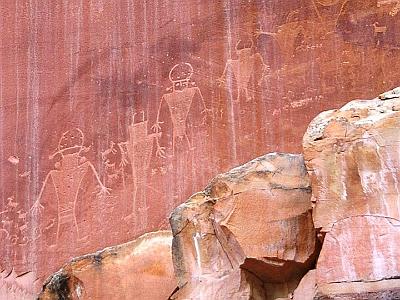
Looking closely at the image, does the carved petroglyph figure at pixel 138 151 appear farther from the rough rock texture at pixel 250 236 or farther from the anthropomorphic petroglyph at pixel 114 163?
the rough rock texture at pixel 250 236

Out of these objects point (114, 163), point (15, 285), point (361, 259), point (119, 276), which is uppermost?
point (361, 259)

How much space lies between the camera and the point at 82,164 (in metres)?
8.87

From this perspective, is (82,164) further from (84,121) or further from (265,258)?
(265,258)

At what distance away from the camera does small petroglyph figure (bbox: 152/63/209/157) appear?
8.60m

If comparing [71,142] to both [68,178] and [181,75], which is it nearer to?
[68,178]

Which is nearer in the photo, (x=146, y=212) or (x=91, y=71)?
(x=146, y=212)

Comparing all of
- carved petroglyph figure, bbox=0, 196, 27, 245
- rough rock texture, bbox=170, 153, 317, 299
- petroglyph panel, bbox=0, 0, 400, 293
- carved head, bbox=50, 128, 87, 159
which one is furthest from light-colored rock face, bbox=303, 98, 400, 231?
carved petroglyph figure, bbox=0, 196, 27, 245

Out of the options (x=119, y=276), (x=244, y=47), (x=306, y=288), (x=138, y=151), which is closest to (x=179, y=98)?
(x=138, y=151)

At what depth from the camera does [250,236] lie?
5.52m

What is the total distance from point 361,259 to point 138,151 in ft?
13.1

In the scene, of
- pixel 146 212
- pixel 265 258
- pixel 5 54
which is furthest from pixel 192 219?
pixel 5 54

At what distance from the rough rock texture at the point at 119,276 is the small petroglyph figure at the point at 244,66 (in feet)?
7.89

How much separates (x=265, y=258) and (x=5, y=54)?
4651 mm

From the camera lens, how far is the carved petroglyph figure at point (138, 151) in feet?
28.1
